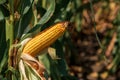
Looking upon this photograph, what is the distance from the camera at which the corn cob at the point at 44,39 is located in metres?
0.92

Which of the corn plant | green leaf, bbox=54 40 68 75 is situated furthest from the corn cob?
green leaf, bbox=54 40 68 75

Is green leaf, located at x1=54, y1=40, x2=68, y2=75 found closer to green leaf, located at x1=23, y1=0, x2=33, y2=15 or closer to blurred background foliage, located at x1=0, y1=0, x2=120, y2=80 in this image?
blurred background foliage, located at x1=0, y1=0, x2=120, y2=80

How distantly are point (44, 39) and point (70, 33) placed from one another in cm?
182

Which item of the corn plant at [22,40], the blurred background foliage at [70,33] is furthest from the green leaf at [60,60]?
the corn plant at [22,40]

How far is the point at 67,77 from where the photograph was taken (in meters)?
1.45

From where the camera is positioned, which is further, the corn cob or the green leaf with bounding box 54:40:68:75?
the green leaf with bounding box 54:40:68:75

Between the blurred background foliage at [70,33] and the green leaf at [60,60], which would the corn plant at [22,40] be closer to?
the blurred background foliage at [70,33]

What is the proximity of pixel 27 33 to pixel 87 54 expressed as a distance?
2.33m

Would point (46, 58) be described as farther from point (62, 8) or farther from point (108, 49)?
point (108, 49)

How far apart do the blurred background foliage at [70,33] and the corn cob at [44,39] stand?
0.03m

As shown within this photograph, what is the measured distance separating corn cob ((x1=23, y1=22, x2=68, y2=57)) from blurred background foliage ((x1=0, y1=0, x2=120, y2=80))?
3 centimetres

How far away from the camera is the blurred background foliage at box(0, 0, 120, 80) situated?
99 centimetres

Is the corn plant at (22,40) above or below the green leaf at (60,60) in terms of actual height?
below

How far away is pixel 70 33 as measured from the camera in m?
2.75
